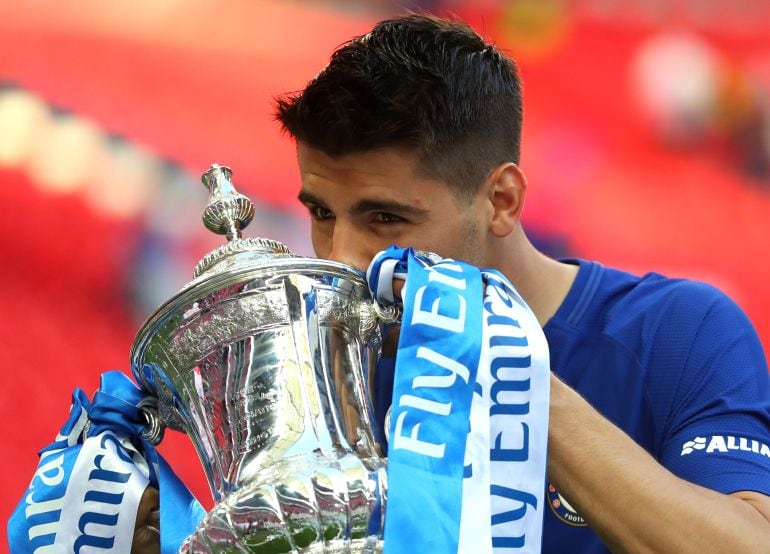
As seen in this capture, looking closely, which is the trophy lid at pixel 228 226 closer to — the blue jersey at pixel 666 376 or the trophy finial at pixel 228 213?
the trophy finial at pixel 228 213

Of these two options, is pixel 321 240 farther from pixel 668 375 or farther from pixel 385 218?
pixel 668 375

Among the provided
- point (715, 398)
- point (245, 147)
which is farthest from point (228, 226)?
point (245, 147)

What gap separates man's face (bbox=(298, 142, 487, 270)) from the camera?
5.70 ft

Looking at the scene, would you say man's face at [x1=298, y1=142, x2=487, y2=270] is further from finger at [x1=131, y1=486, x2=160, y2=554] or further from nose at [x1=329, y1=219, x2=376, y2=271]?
finger at [x1=131, y1=486, x2=160, y2=554]

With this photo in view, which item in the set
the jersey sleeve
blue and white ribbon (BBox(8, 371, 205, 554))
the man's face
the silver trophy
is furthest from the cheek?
the jersey sleeve

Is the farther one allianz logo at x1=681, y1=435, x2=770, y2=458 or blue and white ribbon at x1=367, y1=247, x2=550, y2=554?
allianz logo at x1=681, y1=435, x2=770, y2=458

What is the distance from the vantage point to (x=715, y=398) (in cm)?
170

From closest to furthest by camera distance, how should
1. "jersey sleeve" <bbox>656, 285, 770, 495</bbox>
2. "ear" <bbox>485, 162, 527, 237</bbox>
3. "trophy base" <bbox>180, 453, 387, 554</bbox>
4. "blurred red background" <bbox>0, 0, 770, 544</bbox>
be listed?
"trophy base" <bbox>180, 453, 387, 554</bbox>
"jersey sleeve" <bbox>656, 285, 770, 495</bbox>
"ear" <bbox>485, 162, 527, 237</bbox>
"blurred red background" <bbox>0, 0, 770, 544</bbox>

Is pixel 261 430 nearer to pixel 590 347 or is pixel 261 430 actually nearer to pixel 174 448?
pixel 590 347

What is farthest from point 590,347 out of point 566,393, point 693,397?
point 566,393

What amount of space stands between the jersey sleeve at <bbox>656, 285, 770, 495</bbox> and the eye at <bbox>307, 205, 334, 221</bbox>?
Answer: 1.82 feet

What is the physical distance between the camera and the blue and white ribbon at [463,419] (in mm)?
1222

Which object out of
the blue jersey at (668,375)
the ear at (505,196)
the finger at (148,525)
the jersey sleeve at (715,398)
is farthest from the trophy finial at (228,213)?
the jersey sleeve at (715,398)

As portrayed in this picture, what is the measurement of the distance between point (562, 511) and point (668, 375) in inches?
10.3
